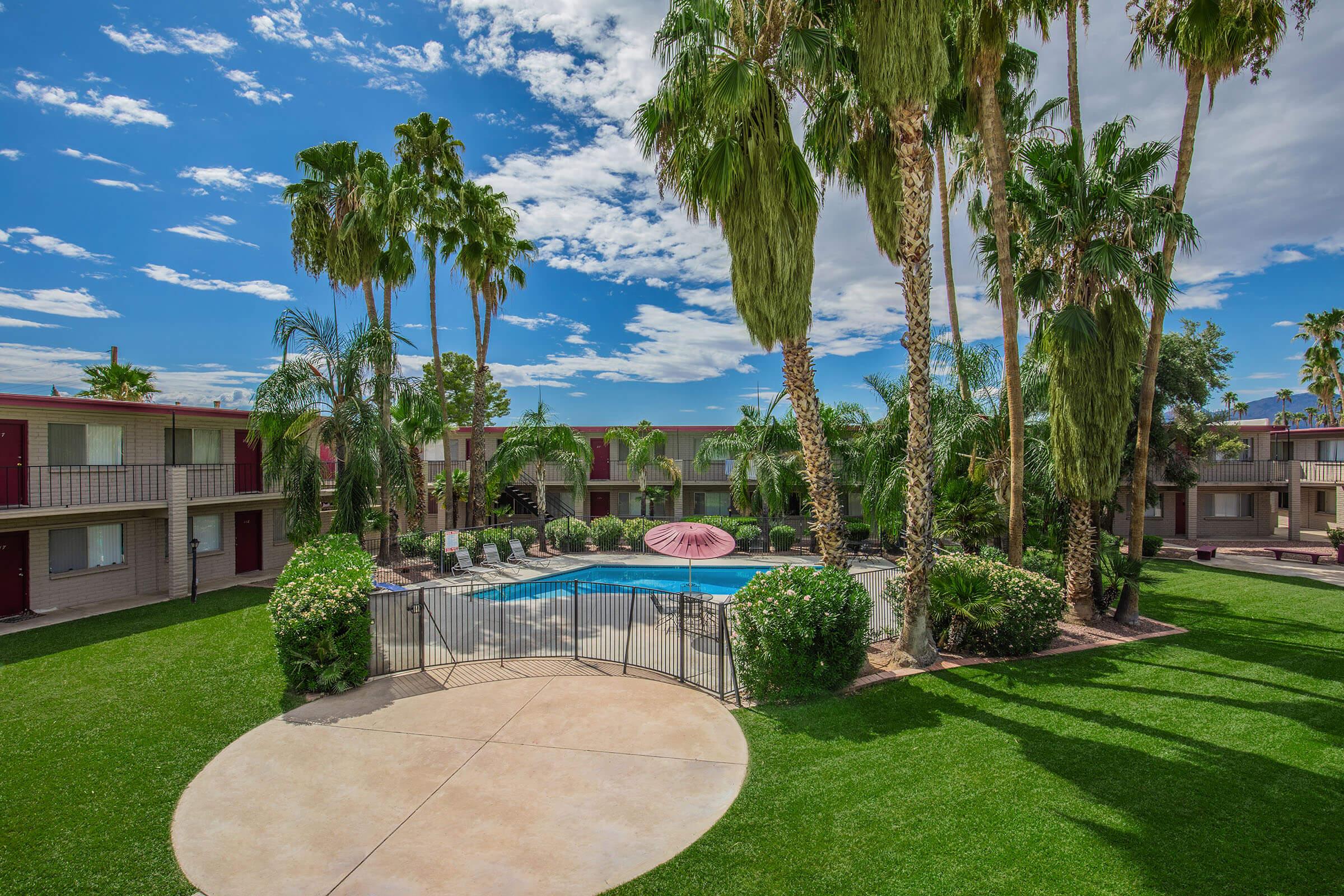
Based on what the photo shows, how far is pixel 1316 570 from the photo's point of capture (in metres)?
19.7

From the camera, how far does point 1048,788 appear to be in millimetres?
6340

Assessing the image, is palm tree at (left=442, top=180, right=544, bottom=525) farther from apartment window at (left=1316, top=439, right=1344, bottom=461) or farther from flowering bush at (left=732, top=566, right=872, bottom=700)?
apartment window at (left=1316, top=439, right=1344, bottom=461)

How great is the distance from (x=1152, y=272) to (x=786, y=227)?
7826 mm

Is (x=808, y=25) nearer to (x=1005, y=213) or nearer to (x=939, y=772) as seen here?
(x=1005, y=213)

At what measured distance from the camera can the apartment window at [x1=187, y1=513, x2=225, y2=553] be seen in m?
18.5

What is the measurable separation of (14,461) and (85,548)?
2.75 metres

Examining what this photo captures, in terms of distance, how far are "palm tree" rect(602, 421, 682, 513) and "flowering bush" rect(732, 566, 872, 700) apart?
1776 centimetres

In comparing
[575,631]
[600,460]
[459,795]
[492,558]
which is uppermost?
[600,460]

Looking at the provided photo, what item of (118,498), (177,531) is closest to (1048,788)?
(177,531)

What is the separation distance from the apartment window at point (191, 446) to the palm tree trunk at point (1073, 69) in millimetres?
23654

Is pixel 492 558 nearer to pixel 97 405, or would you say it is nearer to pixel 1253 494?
pixel 97 405

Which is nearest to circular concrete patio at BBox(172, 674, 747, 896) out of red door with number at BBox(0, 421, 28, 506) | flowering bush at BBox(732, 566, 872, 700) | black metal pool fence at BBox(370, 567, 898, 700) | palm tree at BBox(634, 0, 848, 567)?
flowering bush at BBox(732, 566, 872, 700)

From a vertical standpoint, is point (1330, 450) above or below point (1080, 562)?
above

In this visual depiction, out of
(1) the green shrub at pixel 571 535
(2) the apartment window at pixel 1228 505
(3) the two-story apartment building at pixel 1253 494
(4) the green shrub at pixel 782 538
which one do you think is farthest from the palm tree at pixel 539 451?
(2) the apartment window at pixel 1228 505
